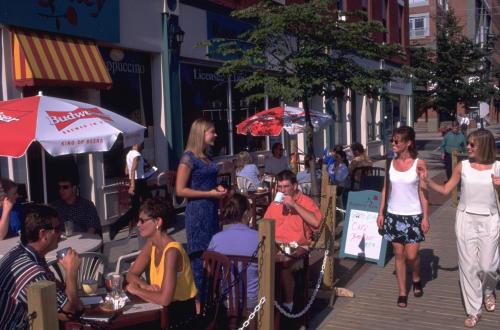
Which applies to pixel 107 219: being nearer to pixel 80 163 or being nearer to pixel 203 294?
pixel 80 163

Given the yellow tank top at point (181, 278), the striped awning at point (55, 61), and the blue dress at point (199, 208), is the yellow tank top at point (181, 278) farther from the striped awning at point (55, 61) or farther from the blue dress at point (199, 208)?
the striped awning at point (55, 61)

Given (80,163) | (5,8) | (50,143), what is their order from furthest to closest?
(80,163)
(5,8)
(50,143)

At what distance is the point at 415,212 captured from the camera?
19.7 feet

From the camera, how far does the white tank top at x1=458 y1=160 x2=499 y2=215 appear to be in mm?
5488

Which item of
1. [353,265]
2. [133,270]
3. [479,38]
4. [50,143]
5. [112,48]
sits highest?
[479,38]

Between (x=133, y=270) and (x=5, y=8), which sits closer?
(x=133, y=270)

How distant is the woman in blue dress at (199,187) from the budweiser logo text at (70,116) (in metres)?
1.15

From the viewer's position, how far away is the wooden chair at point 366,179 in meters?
9.50

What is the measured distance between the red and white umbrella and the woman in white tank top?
8.99 ft

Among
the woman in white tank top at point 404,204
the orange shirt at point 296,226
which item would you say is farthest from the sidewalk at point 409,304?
the orange shirt at point 296,226

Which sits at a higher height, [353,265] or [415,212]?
[415,212]

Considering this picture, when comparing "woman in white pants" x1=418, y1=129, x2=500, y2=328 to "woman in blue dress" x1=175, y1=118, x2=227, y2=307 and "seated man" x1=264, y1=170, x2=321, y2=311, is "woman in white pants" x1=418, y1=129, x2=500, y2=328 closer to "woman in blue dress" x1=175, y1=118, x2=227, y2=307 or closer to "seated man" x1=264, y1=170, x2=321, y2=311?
"seated man" x1=264, y1=170, x2=321, y2=311

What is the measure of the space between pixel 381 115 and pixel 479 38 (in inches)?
1583

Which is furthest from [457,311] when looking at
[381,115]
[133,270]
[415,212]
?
[381,115]
